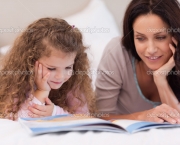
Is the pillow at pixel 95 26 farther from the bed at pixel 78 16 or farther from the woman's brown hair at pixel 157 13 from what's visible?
the woman's brown hair at pixel 157 13

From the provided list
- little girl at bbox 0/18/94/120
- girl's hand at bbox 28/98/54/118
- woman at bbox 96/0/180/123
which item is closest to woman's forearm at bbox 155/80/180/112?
woman at bbox 96/0/180/123

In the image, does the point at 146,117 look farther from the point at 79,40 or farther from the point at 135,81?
the point at 79,40

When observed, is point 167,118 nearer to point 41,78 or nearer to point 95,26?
point 41,78

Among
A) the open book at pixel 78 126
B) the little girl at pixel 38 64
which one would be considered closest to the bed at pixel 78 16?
the little girl at pixel 38 64

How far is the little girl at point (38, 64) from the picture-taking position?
3.39 feet

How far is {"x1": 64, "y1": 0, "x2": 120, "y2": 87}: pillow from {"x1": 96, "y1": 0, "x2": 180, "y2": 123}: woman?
27cm

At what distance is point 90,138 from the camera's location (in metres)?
0.72

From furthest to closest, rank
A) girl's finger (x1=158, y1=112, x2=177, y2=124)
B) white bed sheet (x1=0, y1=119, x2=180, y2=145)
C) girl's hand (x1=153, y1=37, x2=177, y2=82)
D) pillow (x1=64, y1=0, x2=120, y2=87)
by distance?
pillow (x1=64, y1=0, x2=120, y2=87)
girl's hand (x1=153, y1=37, x2=177, y2=82)
girl's finger (x1=158, y1=112, x2=177, y2=124)
white bed sheet (x1=0, y1=119, x2=180, y2=145)

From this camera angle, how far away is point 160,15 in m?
1.05

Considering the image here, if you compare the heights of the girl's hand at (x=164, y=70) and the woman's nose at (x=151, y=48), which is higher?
the woman's nose at (x=151, y=48)

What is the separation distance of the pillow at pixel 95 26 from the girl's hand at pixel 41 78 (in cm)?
44

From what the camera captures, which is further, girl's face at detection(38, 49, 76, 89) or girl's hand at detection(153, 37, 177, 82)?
girl's hand at detection(153, 37, 177, 82)

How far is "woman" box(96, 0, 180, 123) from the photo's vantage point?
105cm

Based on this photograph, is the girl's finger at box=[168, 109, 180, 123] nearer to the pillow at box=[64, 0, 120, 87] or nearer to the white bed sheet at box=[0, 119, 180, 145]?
the white bed sheet at box=[0, 119, 180, 145]
